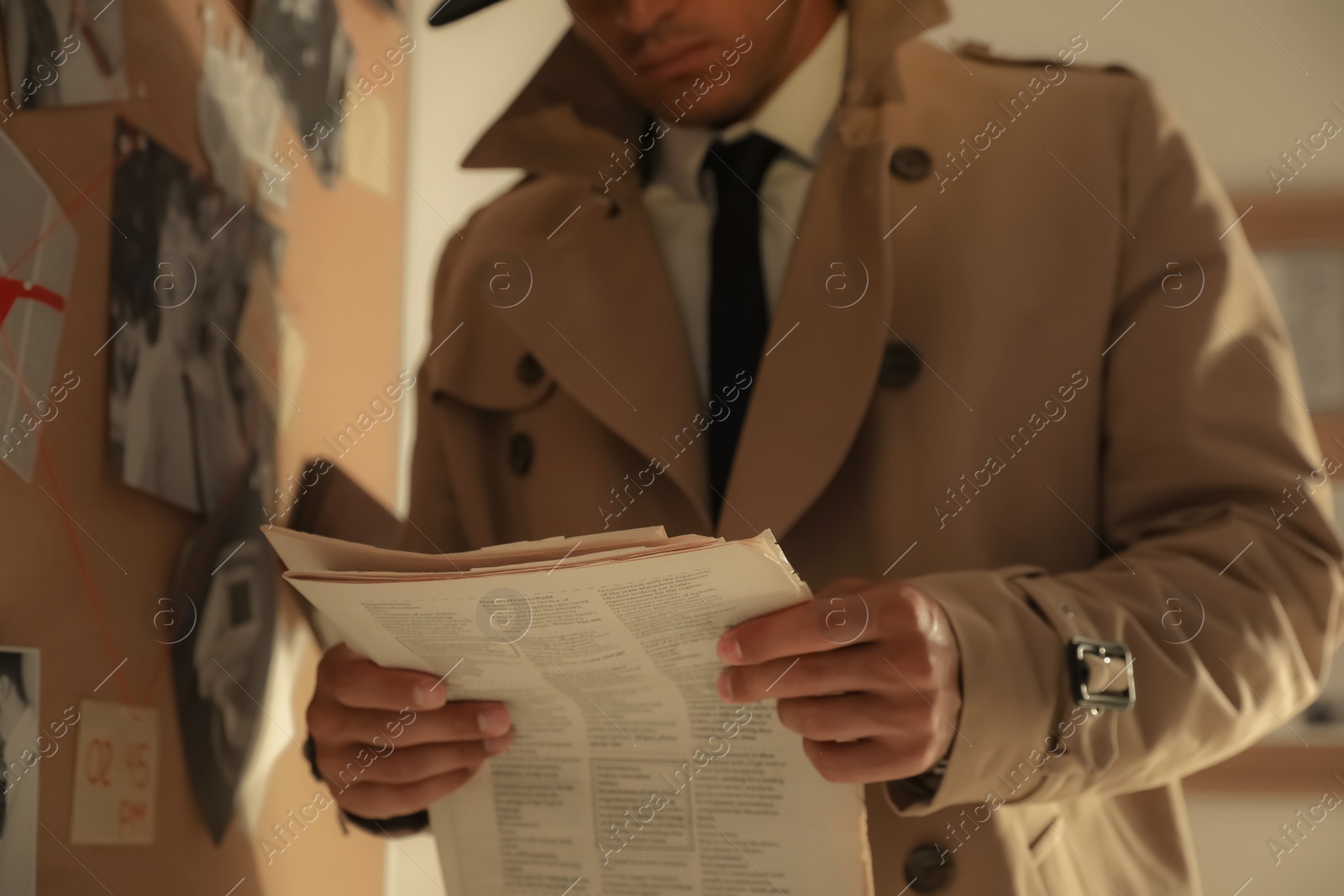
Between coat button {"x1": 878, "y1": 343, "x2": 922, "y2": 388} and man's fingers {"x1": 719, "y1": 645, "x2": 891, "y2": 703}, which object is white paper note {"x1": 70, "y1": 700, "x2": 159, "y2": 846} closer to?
man's fingers {"x1": 719, "y1": 645, "x2": 891, "y2": 703}

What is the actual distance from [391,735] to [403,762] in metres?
0.03

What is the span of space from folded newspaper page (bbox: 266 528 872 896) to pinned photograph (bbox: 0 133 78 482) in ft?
0.75

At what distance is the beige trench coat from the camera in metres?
0.69

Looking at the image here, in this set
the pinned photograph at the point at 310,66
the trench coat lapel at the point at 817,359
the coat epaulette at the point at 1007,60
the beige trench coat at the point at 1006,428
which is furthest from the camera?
the pinned photograph at the point at 310,66

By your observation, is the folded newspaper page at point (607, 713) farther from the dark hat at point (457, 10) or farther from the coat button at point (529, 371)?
the dark hat at point (457, 10)

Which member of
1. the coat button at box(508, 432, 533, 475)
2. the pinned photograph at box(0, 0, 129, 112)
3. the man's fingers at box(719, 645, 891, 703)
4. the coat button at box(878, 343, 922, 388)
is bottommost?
the coat button at box(878, 343, 922, 388)

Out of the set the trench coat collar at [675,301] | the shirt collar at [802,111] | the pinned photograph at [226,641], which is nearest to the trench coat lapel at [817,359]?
the trench coat collar at [675,301]

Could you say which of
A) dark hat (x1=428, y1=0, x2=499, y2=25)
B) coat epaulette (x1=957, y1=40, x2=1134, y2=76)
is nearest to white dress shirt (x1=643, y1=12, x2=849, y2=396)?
coat epaulette (x1=957, y1=40, x2=1134, y2=76)

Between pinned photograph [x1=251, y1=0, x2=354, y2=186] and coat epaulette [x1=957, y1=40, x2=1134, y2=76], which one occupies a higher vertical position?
pinned photograph [x1=251, y1=0, x2=354, y2=186]

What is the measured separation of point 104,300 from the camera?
2.72ft

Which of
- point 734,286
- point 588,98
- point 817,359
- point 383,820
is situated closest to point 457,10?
point 588,98

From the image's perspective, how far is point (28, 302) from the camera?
2.44ft

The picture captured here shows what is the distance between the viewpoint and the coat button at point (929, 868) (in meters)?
0.74

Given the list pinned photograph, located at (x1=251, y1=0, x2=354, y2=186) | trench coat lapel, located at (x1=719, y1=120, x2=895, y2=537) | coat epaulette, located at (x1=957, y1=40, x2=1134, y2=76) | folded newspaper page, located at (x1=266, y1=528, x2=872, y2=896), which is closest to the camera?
folded newspaper page, located at (x1=266, y1=528, x2=872, y2=896)
